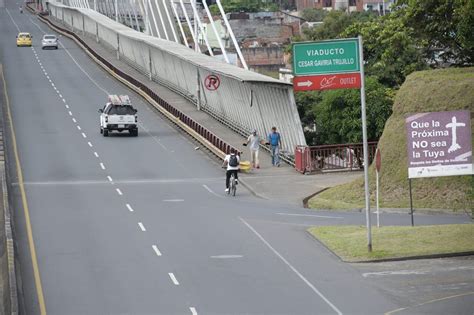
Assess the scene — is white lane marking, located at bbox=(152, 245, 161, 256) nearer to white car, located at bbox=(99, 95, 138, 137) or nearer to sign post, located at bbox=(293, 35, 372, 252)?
sign post, located at bbox=(293, 35, 372, 252)

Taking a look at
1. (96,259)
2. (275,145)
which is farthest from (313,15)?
(96,259)

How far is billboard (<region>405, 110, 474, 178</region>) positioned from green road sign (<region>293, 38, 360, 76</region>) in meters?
2.72

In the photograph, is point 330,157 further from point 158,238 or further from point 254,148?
point 158,238

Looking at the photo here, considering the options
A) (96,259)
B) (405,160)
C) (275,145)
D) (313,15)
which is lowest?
(313,15)

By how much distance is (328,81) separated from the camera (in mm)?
31500

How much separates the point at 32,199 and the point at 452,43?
16796 mm

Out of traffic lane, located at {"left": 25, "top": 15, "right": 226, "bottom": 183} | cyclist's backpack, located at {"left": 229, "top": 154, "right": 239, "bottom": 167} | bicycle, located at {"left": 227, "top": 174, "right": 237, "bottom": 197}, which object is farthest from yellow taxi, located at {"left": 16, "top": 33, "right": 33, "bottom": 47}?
bicycle, located at {"left": 227, "top": 174, "right": 237, "bottom": 197}

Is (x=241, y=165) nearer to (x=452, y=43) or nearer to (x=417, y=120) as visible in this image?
(x=452, y=43)

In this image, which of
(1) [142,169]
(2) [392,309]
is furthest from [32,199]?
(2) [392,309]

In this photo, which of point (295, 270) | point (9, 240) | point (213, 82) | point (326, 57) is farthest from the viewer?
point (213, 82)

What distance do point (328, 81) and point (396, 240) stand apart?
4136 millimetres

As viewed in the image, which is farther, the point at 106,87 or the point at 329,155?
the point at 106,87

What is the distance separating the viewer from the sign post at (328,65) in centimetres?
3131

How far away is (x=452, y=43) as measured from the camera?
48906 mm
